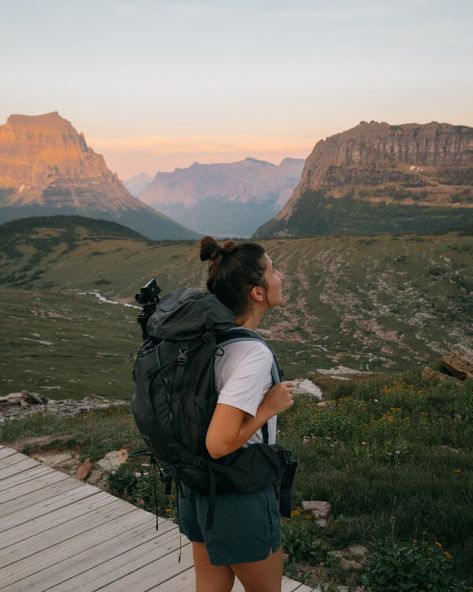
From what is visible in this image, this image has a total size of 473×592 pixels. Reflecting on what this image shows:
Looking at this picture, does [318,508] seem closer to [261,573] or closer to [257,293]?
[261,573]

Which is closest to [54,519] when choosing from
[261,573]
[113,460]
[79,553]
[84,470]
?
[79,553]

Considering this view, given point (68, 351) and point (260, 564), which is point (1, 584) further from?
point (68, 351)

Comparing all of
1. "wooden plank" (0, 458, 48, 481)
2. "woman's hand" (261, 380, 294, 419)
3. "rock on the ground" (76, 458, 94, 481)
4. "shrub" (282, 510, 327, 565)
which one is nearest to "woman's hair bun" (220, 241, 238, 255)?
"woman's hand" (261, 380, 294, 419)

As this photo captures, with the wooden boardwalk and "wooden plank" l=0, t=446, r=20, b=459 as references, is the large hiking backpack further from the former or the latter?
"wooden plank" l=0, t=446, r=20, b=459

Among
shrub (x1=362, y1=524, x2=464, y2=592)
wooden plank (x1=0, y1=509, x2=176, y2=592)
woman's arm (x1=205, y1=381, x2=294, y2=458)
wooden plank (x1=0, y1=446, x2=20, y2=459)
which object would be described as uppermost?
woman's arm (x1=205, y1=381, x2=294, y2=458)

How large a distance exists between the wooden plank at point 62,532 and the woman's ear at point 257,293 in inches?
→ 154

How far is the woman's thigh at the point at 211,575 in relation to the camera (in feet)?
11.7

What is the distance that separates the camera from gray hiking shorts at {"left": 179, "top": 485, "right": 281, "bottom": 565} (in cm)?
327

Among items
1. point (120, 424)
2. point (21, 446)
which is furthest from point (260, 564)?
point (120, 424)

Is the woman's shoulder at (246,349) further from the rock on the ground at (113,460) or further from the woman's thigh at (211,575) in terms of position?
the rock on the ground at (113,460)

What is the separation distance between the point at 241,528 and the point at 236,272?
155 centimetres

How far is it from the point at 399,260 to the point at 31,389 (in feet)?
207

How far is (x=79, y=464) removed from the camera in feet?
29.0

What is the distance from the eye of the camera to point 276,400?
10.8 ft
